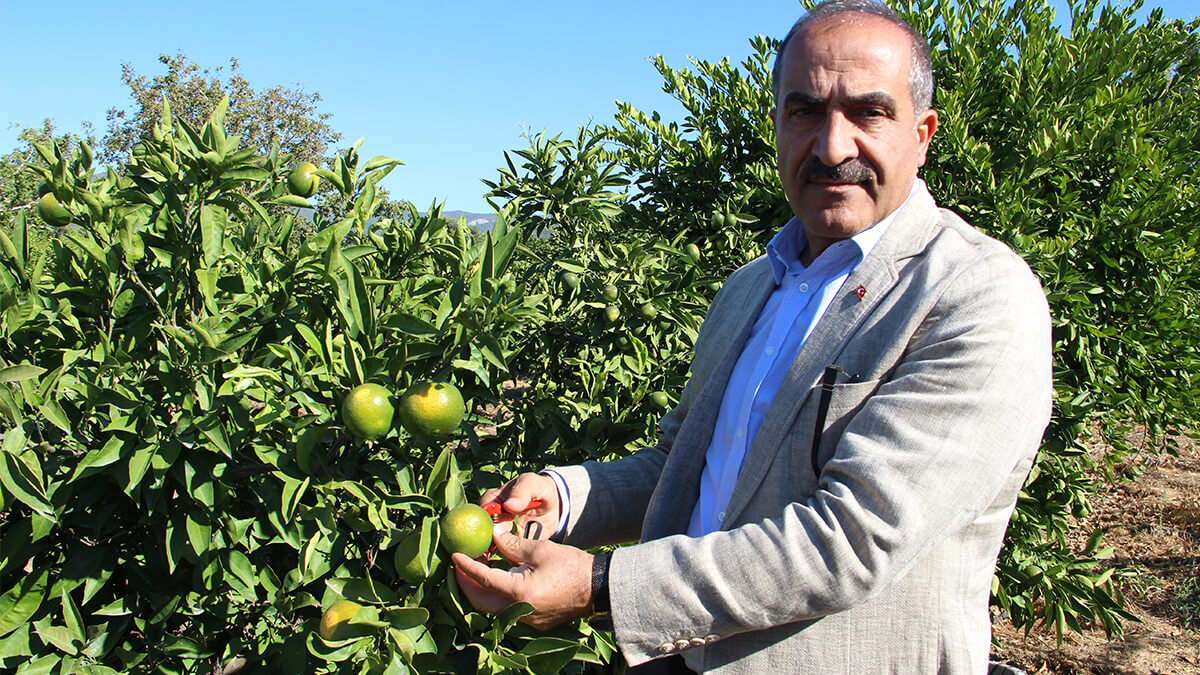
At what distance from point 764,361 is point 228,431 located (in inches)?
37.4

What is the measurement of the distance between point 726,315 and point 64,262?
4.53 feet

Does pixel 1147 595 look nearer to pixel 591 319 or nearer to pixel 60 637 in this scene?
pixel 591 319

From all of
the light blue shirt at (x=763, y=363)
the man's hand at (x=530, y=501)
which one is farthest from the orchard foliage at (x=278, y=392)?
the light blue shirt at (x=763, y=363)

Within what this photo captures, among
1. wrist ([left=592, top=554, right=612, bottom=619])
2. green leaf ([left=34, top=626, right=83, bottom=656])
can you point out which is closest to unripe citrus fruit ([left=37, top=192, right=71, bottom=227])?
green leaf ([left=34, top=626, right=83, bottom=656])

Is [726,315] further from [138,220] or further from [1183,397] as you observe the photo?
[1183,397]

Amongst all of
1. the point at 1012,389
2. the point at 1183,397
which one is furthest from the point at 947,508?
the point at 1183,397

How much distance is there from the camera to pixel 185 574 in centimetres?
170

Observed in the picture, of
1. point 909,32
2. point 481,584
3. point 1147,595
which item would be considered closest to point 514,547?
point 481,584

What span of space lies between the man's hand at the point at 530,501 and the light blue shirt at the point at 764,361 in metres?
0.27

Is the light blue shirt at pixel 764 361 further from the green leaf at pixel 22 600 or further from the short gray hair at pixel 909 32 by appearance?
the green leaf at pixel 22 600

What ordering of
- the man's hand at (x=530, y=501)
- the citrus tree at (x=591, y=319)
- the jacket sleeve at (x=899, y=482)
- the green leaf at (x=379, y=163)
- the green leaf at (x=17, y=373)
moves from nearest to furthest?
the jacket sleeve at (x=899, y=482) → the green leaf at (x=17, y=373) → the man's hand at (x=530, y=501) → the green leaf at (x=379, y=163) → the citrus tree at (x=591, y=319)

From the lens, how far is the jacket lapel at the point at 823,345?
4.33ft

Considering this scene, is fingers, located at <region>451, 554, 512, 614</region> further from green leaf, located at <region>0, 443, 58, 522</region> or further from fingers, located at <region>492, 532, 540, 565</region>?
green leaf, located at <region>0, 443, 58, 522</region>

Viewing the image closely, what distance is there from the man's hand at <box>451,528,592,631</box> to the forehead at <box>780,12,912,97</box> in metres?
0.89
